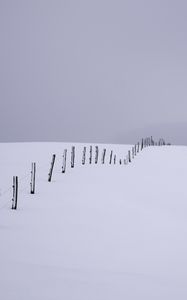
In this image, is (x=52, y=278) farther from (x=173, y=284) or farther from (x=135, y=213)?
(x=135, y=213)

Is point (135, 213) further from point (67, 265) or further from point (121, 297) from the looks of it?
point (121, 297)

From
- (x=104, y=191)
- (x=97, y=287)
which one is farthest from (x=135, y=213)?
(x=97, y=287)

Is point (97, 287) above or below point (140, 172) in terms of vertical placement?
below

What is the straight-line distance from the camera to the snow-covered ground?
8094 millimetres

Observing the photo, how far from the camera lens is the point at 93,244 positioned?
11523 mm

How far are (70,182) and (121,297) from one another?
17588 millimetres

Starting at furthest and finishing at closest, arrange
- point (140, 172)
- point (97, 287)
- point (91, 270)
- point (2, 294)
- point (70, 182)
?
point (140, 172) → point (70, 182) → point (91, 270) → point (97, 287) → point (2, 294)

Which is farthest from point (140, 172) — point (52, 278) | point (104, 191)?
point (52, 278)

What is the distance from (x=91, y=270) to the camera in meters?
9.13

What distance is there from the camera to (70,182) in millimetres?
25156

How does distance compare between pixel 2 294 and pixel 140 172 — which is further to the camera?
pixel 140 172

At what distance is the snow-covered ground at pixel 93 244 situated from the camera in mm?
8094

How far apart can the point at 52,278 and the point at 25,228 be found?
192 inches

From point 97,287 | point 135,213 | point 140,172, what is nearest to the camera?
point 97,287
